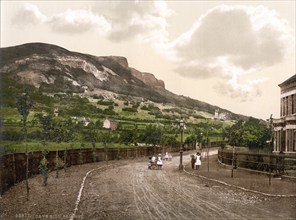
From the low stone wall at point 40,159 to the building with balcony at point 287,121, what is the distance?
21150mm

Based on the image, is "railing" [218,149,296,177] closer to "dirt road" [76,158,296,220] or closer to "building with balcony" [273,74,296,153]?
"dirt road" [76,158,296,220]

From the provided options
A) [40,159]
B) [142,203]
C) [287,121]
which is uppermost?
[287,121]

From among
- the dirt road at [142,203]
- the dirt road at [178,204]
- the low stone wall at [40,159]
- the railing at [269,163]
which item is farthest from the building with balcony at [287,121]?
the dirt road at [178,204]

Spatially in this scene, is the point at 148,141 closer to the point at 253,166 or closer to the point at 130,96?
the point at 253,166

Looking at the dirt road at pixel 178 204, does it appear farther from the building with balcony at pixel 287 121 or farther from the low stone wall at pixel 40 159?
the building with balcony at pixel 287 121

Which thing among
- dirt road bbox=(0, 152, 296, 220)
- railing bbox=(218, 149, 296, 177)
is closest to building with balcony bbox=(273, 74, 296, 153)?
railing bbox=(218, 149, 296, 177)

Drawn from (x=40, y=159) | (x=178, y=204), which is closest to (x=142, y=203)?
(x=178, y=204)

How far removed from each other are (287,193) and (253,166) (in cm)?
1161

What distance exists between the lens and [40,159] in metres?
28.1

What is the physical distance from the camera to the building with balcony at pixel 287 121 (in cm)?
5147

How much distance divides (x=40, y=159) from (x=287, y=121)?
34.9 meters

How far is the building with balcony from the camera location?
5147 centimetres

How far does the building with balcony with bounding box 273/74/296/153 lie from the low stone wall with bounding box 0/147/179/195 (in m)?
21.1

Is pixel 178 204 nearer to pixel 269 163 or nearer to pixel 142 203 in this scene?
pixel 142 203
